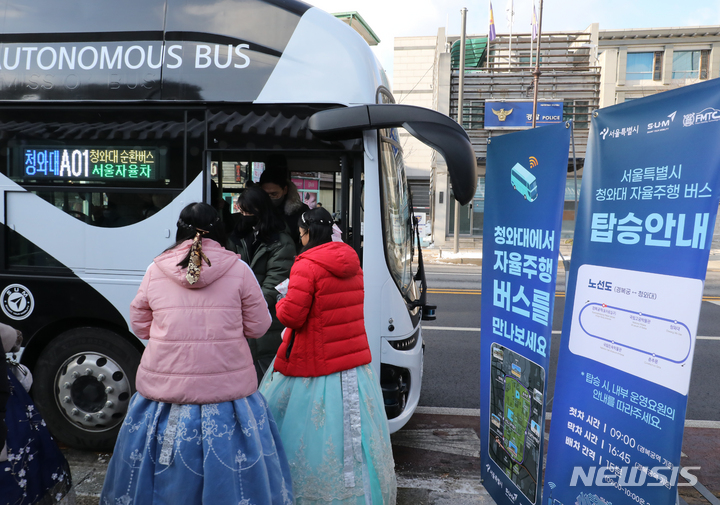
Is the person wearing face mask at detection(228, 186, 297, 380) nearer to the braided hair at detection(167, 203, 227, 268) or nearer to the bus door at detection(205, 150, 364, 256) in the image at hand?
the bus door at detection(205, 150, 364, 256)

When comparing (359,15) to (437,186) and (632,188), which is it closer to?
(437,186)

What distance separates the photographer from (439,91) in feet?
72.4

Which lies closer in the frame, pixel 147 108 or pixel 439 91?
pixel 147 108

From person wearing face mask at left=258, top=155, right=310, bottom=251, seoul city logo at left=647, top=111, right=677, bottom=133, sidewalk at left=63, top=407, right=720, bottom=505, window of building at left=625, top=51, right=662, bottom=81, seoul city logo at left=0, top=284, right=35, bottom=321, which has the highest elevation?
window of building at left=625, top=51, right=662, bottom=81

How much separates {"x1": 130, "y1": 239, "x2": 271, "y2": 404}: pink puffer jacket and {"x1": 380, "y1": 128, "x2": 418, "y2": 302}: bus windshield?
1.48 m

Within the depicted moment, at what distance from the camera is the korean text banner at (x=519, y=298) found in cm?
279

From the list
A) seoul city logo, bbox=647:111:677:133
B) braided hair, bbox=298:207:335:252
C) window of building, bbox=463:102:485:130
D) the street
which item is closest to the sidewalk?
the street

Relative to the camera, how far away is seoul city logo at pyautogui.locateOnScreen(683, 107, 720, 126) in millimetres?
2137

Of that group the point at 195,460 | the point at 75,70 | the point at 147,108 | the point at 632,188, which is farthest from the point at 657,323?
the point at 75,70

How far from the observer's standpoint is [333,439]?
283 centimetres

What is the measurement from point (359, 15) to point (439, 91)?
23.9 feet

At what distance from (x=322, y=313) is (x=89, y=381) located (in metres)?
2.08

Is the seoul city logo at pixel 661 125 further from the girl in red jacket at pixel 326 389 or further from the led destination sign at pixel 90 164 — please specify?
the led destination sign at pixel 90 164

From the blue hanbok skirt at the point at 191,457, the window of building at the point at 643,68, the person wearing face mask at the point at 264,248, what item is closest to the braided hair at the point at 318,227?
the person wearing face mask at the point at 264,248
